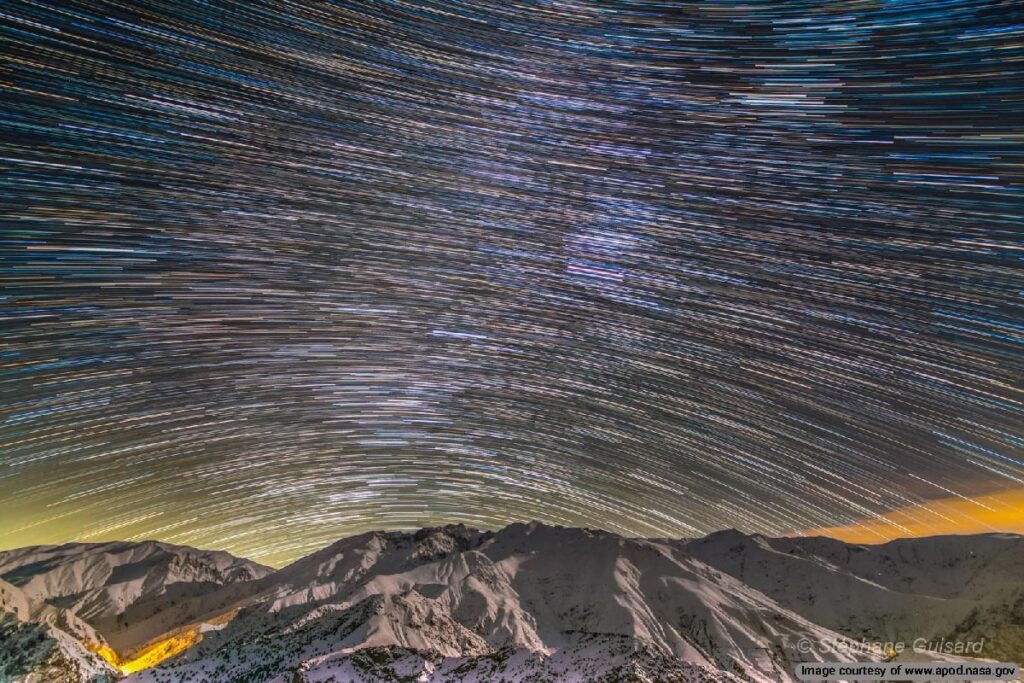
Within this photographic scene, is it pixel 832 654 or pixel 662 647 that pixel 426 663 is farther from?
pixel 832 654

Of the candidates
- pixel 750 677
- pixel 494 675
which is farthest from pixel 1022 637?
pixel 494 675

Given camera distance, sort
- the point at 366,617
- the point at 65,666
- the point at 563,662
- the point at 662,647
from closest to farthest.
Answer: the point at 65,666
the point at 563,662
the point at 662,647
the point at 366,617

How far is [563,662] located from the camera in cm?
16262

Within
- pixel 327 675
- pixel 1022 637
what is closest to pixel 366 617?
pixel 327 675

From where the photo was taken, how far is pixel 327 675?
143375 mm

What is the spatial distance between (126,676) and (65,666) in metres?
19.7

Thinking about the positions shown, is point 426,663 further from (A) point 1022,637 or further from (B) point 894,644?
(A) point 1022,637

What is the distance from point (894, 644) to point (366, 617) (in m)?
157

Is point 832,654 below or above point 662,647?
above

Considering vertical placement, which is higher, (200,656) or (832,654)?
(832,654)

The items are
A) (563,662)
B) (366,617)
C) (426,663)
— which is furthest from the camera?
(366,617)

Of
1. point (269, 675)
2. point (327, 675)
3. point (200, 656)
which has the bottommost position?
point (200, 656)

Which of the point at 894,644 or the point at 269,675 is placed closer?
the point at 269,675

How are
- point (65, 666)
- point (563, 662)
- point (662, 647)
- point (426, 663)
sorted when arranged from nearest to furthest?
point (65, 666) → point (426, 663) → point (563, 662) → point (662, 647)
